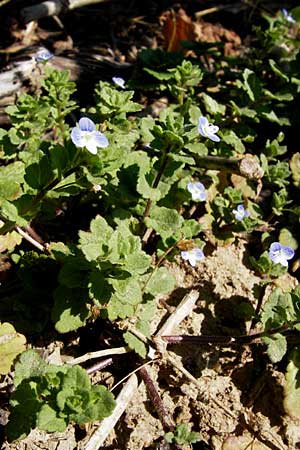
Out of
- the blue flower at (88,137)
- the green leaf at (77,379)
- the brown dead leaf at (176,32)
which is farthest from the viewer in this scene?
Answer: the brown dead leaf at (176,32)

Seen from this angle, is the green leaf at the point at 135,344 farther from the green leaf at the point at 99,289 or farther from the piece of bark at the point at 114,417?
the green leaf at the point at 99,289

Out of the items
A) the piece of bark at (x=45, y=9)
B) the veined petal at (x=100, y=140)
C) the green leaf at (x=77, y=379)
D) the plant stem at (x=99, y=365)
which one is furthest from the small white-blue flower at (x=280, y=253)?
the piece of bark at (x=45, y=9)

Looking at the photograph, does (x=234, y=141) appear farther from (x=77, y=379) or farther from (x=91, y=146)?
(x=77, y=379)

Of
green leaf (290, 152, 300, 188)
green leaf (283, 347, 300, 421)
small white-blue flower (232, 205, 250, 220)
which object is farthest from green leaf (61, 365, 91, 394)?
green leaf (290, 152, 300, 188)

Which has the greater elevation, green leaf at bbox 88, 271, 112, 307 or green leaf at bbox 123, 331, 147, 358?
green leaf at bbox 88, 271, 112, 307

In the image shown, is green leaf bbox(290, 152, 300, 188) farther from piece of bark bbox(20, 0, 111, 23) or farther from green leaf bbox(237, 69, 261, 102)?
piece of bark bbox(20, 0, 111, 23)

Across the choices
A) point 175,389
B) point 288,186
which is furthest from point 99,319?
point 288,186

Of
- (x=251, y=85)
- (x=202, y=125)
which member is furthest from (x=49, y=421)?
(x=251, y=85)
